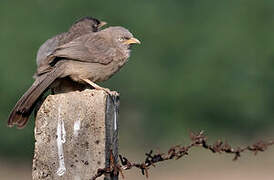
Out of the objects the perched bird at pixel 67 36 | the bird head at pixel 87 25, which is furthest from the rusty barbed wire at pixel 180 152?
the bird head at pixel 87 25

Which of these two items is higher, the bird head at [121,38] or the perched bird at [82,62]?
the bird head at [121,38]

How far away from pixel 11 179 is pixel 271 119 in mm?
8699

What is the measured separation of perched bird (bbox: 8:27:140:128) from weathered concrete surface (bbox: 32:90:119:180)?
0.99 metres

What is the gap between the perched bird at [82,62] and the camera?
6.56m

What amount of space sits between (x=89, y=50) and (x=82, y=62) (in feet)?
0.39

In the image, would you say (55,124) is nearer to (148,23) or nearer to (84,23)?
(84,23)

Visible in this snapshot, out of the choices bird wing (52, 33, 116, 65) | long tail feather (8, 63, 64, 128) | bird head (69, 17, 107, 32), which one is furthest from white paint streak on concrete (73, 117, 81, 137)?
bird head (69, 17, 107, 32)

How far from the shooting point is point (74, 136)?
214 inches

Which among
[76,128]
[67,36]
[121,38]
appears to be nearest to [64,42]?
[67,36]

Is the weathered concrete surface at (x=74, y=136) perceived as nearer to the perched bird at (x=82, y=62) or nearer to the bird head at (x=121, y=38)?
the perched bird at (x=82, y=62)

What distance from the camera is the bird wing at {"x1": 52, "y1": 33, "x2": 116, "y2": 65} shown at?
281 inches

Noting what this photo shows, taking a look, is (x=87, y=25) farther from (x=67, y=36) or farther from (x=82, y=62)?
(x=82, y=62)

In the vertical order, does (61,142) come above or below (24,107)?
below

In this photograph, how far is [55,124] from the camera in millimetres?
5449
